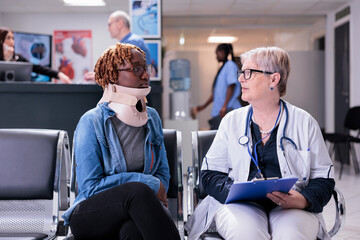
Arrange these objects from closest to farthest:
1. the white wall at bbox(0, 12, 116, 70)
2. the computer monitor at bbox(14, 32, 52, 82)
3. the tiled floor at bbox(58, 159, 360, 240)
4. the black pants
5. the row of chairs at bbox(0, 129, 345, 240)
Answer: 1. the black pants
2. the row of chairs at bbox(0, 129, 345, 240)
3. the tiled floor at bbox(58, 159, 360, 240)
4. the computer monitor at bbox(14, 32, 52, 82)
5. the white wall at bbox(0, 12, 116, 70)

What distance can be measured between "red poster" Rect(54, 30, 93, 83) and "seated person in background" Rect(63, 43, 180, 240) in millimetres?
6892

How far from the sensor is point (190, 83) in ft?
28.1

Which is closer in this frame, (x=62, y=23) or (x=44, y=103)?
(x=44, y=103)

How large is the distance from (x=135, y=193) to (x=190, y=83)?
23.5 feet

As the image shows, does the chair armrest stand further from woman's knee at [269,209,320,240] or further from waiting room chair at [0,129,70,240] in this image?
waiting room chair at [0,129,70,240]

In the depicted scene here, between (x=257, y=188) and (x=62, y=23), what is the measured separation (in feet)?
25.0

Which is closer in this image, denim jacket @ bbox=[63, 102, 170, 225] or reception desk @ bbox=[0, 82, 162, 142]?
denim jacket @ bbox=[63, 102, 170, 225]

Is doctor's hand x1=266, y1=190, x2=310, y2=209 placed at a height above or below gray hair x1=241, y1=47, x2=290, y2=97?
below

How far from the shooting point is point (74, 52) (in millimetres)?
8508

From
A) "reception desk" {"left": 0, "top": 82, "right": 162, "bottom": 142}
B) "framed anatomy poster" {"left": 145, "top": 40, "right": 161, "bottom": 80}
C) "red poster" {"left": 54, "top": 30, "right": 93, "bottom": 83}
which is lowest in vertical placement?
"reception desk" {"left": 0, "top": 82, "right": 162, "bottom": 142}

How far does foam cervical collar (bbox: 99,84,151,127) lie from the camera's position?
5.64 ft

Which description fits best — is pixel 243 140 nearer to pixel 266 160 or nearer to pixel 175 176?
pixel 266 160

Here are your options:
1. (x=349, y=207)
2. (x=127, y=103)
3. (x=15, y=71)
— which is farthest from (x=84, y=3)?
(x=127, y=103)

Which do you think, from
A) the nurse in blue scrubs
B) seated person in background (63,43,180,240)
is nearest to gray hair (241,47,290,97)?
seated person in background (63,43,180,240)
